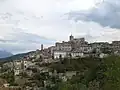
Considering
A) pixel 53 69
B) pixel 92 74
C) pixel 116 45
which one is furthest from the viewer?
pixel 116 45

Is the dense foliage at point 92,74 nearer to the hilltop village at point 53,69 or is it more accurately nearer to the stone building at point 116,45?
the hilltop village at point 53,69

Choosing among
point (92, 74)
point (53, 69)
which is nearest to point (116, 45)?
point (53, 69)

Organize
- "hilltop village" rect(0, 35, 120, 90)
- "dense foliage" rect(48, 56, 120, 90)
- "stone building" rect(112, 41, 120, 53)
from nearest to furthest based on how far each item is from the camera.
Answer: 1. "dense foliage" rect(48, 56, 120, 90)
2. "hilltop village" rect(0, 35, 120, 90)
3. "stone building" rect(112, 41, 120, 53)

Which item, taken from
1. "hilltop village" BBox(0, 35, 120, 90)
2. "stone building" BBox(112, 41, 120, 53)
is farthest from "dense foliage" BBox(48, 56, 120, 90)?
"stone building" BBox(112, 41, 120, 53)

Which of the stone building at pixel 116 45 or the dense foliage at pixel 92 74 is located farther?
the stone building at pixel 116 45

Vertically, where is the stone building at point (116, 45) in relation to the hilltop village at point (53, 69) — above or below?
above

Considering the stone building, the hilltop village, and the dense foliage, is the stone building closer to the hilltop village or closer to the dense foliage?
the hilltop village

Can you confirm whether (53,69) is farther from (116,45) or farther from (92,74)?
(116,45)

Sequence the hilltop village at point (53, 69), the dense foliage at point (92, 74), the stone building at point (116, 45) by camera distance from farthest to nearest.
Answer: the stone building at point (116, 45)
the hilltop village at point (53, 69)
the dense foliage at point (92, 74)

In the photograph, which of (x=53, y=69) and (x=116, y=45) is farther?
(x=116, y=45)

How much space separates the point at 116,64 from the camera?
3425 centimetres

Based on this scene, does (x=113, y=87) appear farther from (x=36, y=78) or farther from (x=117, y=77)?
(x=36, y=78)

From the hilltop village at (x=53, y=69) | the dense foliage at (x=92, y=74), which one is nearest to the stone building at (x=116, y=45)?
the hilltop village at (x=53, y=69)

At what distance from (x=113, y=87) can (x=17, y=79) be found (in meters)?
87.3
